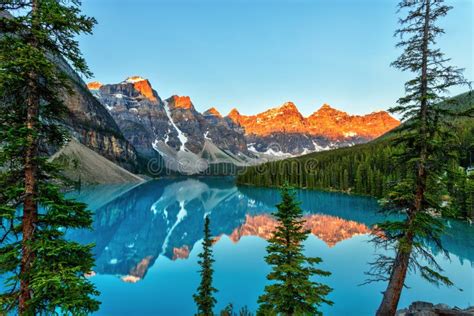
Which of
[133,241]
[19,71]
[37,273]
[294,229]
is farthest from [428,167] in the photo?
[133,241]

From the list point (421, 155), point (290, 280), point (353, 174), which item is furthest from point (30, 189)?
point (353, 174)

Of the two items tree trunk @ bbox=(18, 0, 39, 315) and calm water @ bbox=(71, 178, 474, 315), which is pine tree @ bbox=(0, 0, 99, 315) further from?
calm water @ bbox=(71, 178, 474, 315)

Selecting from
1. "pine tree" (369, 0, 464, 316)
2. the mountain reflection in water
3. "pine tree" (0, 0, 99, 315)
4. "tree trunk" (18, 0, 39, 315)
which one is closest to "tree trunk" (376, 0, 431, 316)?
"pine tree" (369, 0, 464, 316)

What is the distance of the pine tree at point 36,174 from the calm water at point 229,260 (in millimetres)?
12869

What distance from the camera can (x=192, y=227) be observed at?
A: 6016cm

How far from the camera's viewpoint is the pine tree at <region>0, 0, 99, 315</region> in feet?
21.1

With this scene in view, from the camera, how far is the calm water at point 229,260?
2288 centimetres

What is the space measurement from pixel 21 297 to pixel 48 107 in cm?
511

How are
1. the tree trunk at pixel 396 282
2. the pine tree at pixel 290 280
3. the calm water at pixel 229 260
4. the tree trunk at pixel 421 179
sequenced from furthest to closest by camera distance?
the calm water at pixel 229 260, the tree trunk at pixel 396 282, the tree trunk at pixel 421 179, the pine tree at pixel 290 280

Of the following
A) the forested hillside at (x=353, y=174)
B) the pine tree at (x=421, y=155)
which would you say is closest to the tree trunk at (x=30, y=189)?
the pine tree at (x=421, y=155)

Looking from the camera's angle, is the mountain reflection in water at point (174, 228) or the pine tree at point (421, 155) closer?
the pine tree at point (421, 155)

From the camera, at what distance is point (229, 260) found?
115 feet

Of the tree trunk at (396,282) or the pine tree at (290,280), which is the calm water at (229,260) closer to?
the tree trunk at (396,282)

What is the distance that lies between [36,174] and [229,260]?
3069 centimetres
